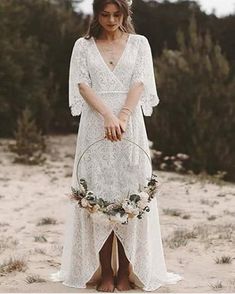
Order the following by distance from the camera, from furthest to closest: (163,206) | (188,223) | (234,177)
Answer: (234,177), (163,206), (188,223)

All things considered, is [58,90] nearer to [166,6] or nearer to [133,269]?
[166,6]

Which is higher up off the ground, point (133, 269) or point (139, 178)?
point (139, 178)

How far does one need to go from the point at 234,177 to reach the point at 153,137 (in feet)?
5.13

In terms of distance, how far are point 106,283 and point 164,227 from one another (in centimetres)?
267

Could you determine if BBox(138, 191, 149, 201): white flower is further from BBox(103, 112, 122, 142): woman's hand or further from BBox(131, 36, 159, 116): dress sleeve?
BBox(131, 36, 159, 116): dress sleeve

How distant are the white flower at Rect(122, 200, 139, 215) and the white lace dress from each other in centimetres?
10

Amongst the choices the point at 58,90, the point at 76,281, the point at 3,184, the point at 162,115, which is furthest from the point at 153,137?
the point at 76,281

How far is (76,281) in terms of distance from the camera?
177 inches

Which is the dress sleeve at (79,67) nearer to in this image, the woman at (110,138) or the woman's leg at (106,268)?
the woman at (110,138)

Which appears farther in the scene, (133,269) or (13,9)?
(13,9)

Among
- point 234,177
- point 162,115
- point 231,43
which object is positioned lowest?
point 234,177

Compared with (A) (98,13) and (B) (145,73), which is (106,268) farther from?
(A) (98,13)

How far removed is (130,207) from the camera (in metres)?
4.07

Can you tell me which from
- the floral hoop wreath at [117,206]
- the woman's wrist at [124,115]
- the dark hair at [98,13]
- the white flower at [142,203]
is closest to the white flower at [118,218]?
the floral hoop wreath at [117,206]
